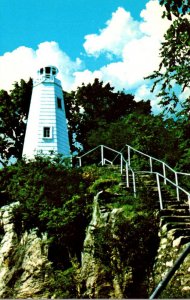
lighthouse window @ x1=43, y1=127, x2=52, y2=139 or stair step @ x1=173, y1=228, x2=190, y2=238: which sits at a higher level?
lighthouse window @ x1=43, y1=127, x2=52, y2=139

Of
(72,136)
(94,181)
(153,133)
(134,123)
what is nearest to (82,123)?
(72,136)

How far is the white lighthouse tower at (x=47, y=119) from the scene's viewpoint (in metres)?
21.6

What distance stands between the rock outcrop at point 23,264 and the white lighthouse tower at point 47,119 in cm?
973

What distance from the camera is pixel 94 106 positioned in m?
27.6

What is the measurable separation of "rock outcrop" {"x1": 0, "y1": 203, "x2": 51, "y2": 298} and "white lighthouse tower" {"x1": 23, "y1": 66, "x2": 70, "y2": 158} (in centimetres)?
973

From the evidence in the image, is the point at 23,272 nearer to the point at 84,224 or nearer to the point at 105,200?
the point at 84,224

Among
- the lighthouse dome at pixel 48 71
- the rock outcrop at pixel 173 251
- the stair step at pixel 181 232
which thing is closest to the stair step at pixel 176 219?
the rock outcrop at pixel 173 251

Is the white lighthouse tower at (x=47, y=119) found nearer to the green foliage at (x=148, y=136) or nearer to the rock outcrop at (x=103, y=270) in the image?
the green foliage at (x=148, y=136)

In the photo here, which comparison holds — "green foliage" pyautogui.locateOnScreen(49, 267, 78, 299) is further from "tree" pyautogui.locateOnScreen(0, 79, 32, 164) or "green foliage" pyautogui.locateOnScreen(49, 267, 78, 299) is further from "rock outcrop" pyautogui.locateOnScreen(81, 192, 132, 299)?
"tree" pyautogui.locateOnScreen(0, 79, 32, 164)

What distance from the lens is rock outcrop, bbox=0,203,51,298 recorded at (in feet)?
30.5

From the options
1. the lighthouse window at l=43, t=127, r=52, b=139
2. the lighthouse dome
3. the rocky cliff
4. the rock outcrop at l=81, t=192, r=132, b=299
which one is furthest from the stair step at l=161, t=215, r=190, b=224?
the lighthouse dome

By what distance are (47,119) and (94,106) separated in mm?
6135

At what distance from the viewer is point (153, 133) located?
16.2 m

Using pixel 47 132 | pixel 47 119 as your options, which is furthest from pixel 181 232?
pixel 47 119
